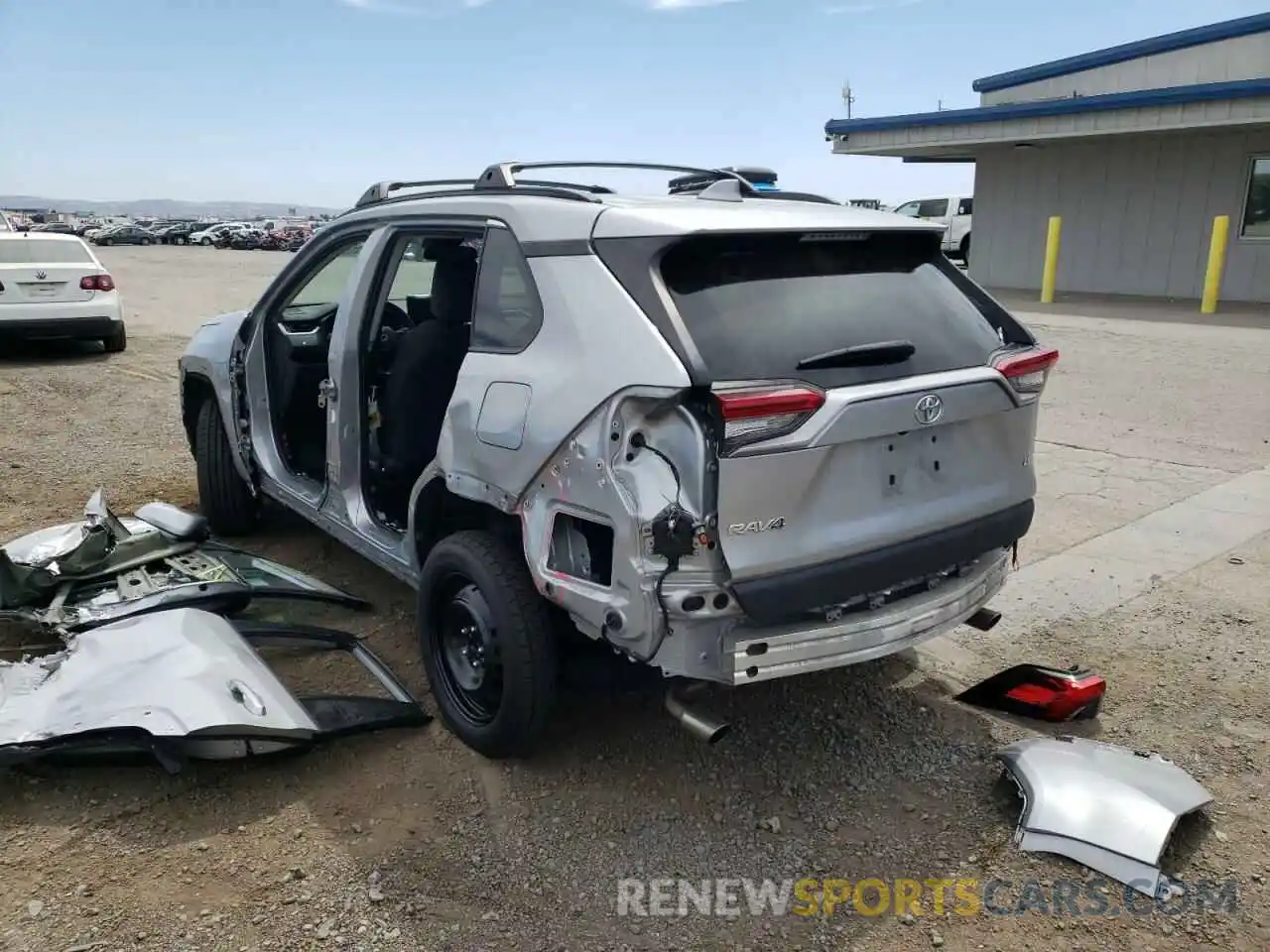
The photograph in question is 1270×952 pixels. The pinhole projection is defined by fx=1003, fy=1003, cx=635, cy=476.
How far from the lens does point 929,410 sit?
9.58 feet

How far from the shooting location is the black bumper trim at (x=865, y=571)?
105 inches

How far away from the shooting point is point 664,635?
8.81 feet

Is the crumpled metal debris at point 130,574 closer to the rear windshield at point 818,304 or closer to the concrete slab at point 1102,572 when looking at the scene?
the rear windshield at point 818,304

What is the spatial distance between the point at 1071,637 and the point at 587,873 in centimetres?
254

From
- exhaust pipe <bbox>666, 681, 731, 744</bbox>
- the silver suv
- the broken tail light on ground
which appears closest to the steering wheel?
the silver suv

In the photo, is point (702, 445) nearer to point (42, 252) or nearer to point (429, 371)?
point (429, 371)

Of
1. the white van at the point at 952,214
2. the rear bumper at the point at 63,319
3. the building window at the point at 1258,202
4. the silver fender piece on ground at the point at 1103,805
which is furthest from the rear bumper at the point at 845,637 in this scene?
the white van at the point at 952,214

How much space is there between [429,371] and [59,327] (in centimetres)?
978

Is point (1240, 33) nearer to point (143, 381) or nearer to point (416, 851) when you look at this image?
point (143, 381)

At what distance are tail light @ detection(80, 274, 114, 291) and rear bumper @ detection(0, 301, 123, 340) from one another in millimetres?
102

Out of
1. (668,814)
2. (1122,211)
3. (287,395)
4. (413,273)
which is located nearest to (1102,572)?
(668,814)

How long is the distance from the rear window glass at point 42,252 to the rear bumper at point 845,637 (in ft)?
39.0

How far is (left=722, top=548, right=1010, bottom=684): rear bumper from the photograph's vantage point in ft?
8.84

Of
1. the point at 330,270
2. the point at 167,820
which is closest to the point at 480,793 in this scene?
the point at 167,820
